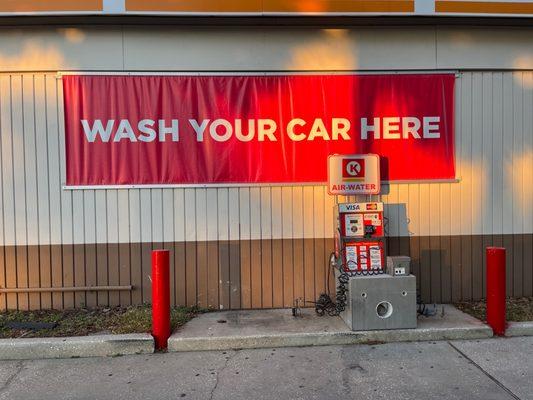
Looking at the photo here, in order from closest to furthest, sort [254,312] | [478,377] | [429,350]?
1. [478,377]
2. [429,350]
3. [254,312]

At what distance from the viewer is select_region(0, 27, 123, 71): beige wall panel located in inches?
244

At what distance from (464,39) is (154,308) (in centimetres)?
556

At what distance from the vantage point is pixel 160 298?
513 centimetres

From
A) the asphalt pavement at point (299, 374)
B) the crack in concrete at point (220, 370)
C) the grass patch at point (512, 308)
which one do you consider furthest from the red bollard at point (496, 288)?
the crack in concrete at point (220, 370)

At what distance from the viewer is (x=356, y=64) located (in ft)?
21.2

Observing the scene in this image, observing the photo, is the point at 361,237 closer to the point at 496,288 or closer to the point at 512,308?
the point at 496,288

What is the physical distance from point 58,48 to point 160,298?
147 inches

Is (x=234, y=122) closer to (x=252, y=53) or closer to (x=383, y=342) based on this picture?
(x=252, y=53)

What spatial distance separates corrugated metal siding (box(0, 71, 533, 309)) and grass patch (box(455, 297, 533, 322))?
0.19 meters

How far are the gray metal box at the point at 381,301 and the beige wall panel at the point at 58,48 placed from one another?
4.44 meters

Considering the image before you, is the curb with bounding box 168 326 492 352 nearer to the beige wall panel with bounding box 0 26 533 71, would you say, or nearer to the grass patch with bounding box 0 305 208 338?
the grass patch with bounding box 0 305 208 338

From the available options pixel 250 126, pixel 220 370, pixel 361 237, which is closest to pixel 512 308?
pixel 361 237

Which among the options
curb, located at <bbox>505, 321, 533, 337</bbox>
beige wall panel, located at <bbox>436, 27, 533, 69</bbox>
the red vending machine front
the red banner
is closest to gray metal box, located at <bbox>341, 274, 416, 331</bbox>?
the red vending machine front

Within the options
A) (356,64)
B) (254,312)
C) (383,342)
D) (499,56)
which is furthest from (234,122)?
(499,56)
